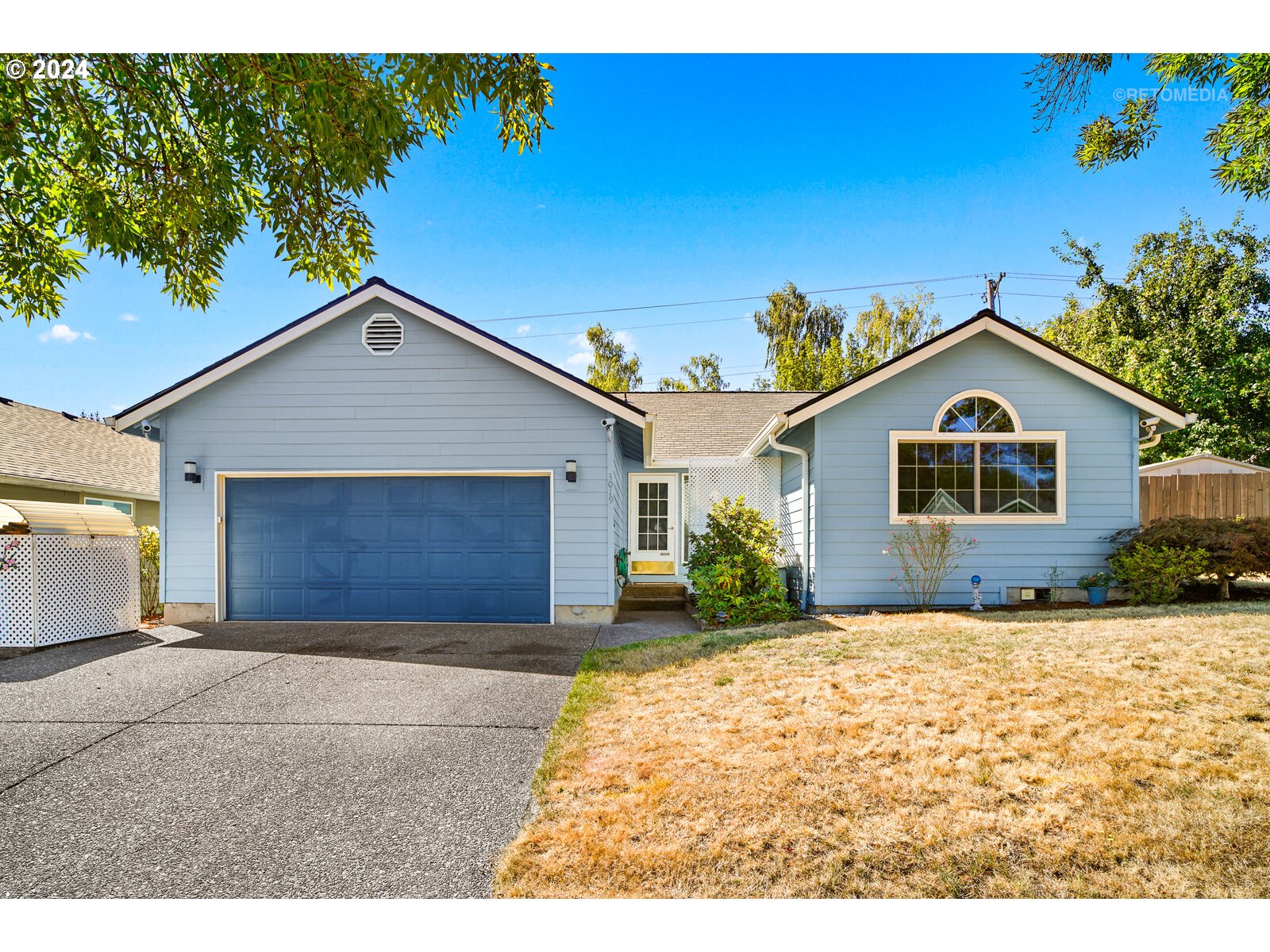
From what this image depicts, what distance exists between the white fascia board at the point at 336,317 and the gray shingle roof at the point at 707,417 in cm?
319

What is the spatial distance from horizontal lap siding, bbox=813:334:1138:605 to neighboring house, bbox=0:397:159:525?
12.4 meters

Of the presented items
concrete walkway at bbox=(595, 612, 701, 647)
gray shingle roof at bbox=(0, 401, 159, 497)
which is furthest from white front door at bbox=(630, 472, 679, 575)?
gray shingle roof at bbox=(0, 401, 159, 497)

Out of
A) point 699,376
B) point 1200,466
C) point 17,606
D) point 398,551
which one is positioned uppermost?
point 699,376

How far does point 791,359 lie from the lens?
26.2 m

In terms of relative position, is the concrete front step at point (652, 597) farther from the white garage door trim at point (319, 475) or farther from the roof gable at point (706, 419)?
the white garage door trim at point (319, 475)

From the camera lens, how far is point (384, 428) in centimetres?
909

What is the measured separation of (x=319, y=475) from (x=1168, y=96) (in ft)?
31.5

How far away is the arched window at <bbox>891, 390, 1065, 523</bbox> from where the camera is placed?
369 inches

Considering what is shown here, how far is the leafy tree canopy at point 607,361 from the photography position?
1214 inches

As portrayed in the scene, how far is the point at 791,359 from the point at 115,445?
22.0 meters

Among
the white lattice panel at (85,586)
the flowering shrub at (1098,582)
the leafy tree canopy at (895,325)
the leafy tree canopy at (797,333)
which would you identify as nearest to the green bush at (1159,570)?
the flowering shrub at (1098,582)

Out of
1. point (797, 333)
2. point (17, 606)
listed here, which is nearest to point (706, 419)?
point (17, 606)

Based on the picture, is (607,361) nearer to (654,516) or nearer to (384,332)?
(654,516)
